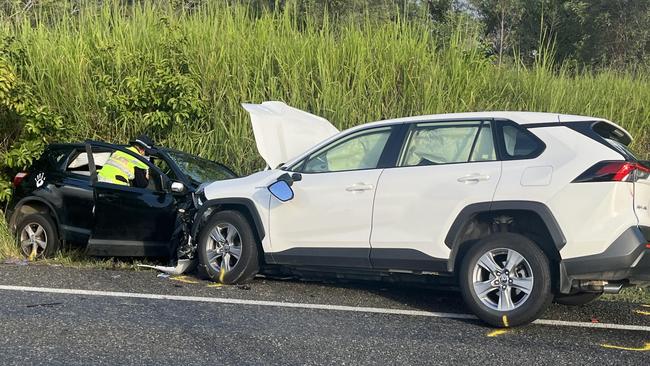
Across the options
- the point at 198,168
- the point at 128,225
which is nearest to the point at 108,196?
the point at 128,225

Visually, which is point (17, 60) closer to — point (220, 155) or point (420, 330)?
point (220, 155)

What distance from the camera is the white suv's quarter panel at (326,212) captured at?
664 cm

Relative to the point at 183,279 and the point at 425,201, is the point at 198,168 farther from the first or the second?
the point at 425,201

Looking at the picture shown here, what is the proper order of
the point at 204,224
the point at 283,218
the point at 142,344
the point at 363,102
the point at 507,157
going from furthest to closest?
the point at 363,102, the point at 204,224, the point at 283,218, the point at 507,157, the point at 142,344

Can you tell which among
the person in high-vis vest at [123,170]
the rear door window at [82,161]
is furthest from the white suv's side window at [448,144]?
the rear door window at [82,161]

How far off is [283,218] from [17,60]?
7443mm

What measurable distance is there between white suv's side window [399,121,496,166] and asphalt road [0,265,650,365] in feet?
4.61

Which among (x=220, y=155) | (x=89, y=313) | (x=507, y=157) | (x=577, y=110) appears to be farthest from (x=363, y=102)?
(x=89, y=313)

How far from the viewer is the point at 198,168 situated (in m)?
9.54

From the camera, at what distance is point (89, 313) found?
6.15m

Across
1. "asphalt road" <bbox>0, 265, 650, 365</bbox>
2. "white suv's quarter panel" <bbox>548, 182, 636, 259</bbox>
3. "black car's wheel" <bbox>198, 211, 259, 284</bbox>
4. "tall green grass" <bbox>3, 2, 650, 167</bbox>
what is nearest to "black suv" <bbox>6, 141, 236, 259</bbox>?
"black car's wheel" <bbox>198, 211, 259, 284</bbox>

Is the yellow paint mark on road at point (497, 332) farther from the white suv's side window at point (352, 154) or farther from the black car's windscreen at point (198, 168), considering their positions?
the black car's windscreen at point (198, 168)

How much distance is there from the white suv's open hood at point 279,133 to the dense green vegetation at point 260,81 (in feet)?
9.30

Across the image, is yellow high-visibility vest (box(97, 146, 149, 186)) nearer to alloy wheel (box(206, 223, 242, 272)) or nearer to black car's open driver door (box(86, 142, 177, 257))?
black car's open driver door (box(86, 142, 177, 257))
